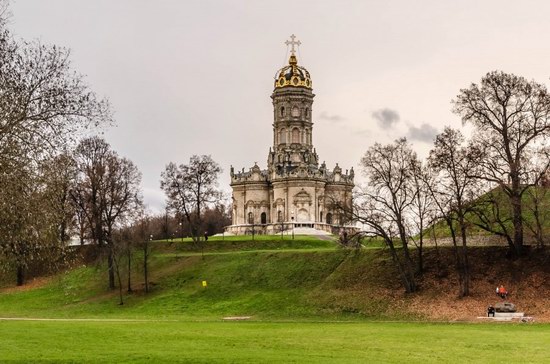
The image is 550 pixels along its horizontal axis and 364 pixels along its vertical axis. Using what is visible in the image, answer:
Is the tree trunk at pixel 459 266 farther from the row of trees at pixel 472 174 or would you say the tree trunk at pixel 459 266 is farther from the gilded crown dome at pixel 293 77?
the gilded crown dome at pixel 293 77

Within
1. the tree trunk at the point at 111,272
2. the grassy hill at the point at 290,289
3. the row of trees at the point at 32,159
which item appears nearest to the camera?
the row of trees at the point at 32,159

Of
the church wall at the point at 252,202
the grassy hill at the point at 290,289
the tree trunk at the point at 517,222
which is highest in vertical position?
the church wall at the point at 252,202

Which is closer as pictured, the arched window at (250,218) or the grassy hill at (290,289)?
the grassy hill at (290,289)

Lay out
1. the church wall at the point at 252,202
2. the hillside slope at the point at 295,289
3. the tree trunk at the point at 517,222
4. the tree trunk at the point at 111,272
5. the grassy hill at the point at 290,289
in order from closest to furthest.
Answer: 1. the hillside slope at the point at 295,289
2. the grassy hill at the point at 290,289
3. the tree trunk at the point at 517,222
4. the tree trunk at the point at 111,272
5. the church wall at the point at 252,202

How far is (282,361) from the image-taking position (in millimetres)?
24172

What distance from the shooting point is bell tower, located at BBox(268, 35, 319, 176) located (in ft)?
338

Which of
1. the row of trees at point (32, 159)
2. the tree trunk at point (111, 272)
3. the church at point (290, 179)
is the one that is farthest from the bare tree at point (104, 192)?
the row of trees at point (32, 159)

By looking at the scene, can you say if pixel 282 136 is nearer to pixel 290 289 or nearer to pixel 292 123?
pixel 292 123

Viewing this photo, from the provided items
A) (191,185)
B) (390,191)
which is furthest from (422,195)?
(191,185)

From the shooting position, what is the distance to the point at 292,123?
339 ft

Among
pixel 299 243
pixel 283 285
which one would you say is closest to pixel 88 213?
pixel 299 243

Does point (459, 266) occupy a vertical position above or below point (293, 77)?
below

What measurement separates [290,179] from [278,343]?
6994 cm

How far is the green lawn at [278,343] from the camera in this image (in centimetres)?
2522
